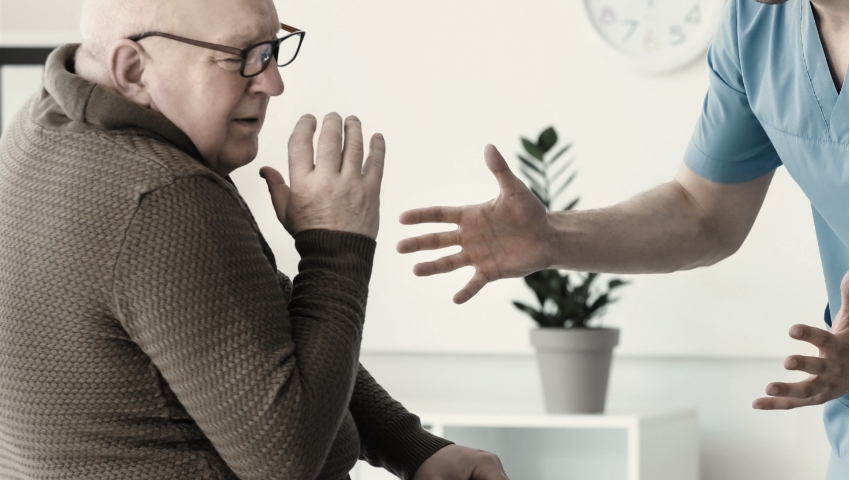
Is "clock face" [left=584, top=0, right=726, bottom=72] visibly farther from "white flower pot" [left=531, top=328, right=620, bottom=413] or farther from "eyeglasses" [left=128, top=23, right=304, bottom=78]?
"eyeglasses" [left=128, top=23, right=304, bottom=78]


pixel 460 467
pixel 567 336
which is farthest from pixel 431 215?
pixel 567 336

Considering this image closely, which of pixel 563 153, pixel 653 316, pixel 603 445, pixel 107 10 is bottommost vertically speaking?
pixel 603 445

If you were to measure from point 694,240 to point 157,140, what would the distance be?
1031mm

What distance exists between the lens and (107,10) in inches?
42.4

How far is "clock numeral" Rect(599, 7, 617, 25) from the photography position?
Answer: 2879mm

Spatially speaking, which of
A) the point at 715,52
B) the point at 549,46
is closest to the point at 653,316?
the point at 549,46

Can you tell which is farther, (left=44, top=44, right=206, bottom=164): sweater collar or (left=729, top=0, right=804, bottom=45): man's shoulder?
(left=729, top=0, right=804, bottom=45): man's shoulder

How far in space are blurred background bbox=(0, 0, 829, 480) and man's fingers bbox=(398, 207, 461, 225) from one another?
1.29m

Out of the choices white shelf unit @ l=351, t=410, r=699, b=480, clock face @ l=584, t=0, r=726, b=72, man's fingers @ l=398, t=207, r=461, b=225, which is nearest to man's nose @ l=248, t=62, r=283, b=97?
man's fingers @ l=398, t=207, r=461, b=225

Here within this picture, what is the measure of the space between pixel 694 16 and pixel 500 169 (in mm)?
1664

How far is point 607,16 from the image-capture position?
288 cm

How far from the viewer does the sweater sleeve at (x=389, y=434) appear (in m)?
1.29

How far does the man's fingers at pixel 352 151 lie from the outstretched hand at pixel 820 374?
534 mm

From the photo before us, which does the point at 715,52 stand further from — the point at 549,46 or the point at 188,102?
the point at 549,46
